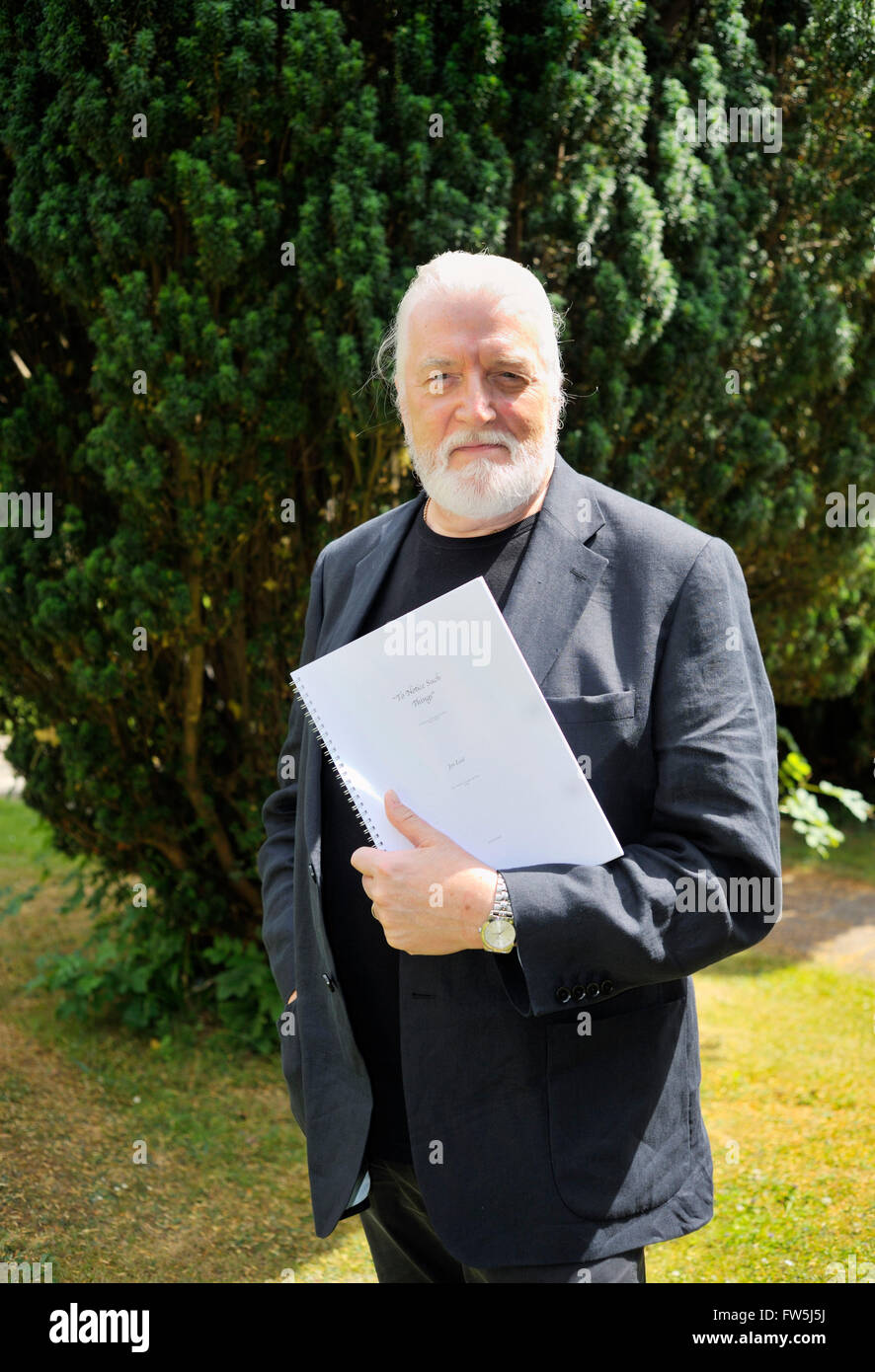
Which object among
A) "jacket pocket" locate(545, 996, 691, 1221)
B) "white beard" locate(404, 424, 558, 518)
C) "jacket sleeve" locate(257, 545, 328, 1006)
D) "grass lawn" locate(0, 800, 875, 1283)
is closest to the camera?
"jacket pocket" locate(545, 996, 691, 1221)

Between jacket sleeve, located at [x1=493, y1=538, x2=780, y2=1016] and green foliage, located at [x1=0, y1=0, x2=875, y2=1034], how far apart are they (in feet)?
7.42

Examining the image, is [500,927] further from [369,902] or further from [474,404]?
[474,404]

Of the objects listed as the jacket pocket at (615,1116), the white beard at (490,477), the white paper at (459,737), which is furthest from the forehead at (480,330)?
the jacket pocket at (615,1116)

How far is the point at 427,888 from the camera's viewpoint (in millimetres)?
1729

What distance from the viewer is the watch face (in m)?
1.68

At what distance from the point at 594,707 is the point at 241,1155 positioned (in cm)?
306

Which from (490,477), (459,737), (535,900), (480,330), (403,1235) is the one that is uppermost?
(480,330)

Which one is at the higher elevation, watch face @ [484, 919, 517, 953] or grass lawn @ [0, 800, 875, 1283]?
watch face @ [484, 919, 517, 953]

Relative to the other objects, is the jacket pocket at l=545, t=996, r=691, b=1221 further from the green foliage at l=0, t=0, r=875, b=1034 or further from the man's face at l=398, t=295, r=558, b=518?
the green foliage at l=0, t=0, r=875, b=1034

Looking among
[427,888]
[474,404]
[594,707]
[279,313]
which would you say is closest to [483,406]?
[474,404]

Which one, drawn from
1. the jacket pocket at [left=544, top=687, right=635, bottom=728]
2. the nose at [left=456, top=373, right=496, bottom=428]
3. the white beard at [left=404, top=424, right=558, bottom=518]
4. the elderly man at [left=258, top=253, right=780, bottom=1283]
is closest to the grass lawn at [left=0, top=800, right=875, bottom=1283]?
the elderly man at [left=258, top=253, right=780, bottom=1283]

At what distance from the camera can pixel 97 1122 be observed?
164 inches

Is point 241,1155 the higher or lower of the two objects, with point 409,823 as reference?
lower
